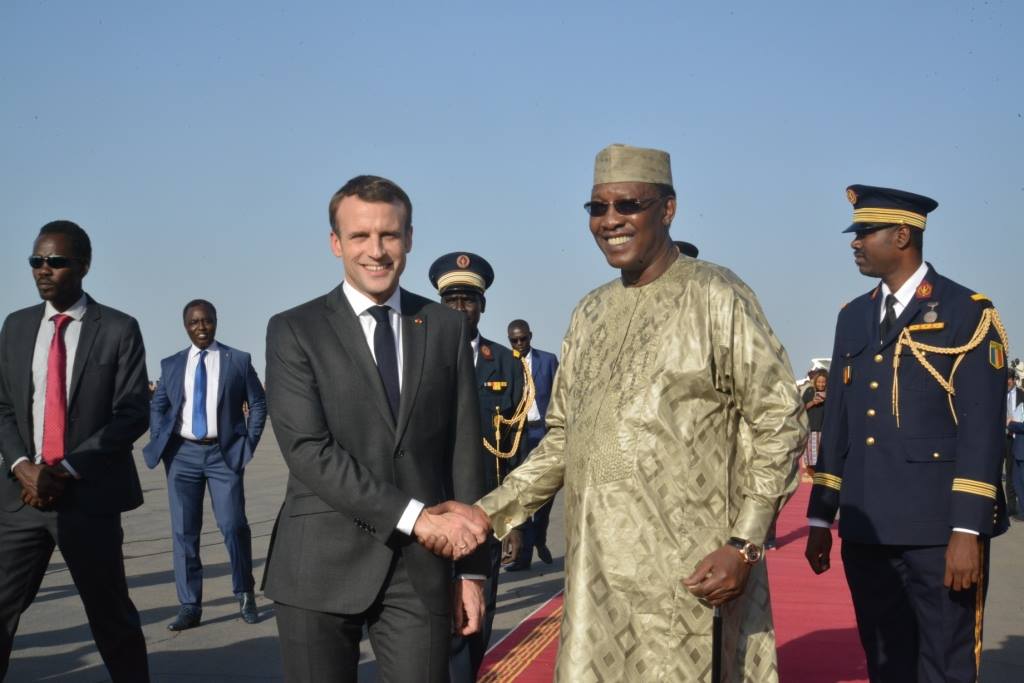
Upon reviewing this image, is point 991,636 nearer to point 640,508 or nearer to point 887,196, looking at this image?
point 887,196

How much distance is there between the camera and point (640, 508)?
3.53m

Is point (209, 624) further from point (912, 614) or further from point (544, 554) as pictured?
point (912, 614)

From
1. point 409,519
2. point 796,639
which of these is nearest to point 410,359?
point 409,519

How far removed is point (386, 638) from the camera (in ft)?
12.4

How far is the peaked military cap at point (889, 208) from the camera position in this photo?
506 cm

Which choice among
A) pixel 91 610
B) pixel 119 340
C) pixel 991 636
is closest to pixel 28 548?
pixel 91 610

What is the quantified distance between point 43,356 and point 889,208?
A: 12.2 feet

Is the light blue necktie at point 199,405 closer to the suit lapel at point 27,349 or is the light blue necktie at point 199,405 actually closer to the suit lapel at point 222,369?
the suit lapel at point 222,369

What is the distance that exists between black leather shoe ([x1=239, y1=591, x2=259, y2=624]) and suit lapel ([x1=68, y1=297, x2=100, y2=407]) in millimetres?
3378

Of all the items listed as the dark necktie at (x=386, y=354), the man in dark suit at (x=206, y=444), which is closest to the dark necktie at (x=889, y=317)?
the dark necktie at (x=386, y=354)

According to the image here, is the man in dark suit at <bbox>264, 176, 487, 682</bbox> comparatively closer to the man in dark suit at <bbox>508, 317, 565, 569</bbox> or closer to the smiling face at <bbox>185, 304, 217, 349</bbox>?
the smiling face at <bbox>185, 304, 217, 349</bbox>

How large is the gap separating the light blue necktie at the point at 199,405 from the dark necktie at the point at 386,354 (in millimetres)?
5402

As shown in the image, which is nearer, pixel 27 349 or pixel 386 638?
pixel 386 638

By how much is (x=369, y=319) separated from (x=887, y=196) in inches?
90.5
